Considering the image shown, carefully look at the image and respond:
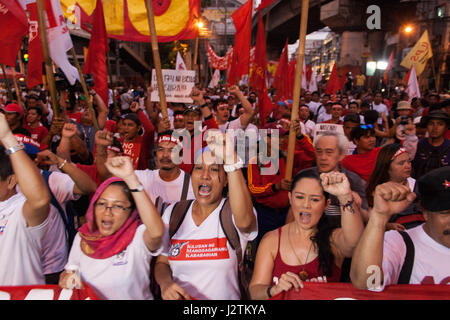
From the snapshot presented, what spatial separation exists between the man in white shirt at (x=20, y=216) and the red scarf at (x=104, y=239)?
26 cm

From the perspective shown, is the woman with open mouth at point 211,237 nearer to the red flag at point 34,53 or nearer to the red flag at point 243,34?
the red flag at point 34,53

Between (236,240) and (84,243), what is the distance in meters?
0.90

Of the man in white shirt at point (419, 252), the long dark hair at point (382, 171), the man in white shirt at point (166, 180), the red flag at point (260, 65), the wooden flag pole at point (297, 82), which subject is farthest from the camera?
the red flag at point (260, 65)

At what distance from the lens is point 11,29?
4.82 m

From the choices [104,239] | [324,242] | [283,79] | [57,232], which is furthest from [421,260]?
[283,79]

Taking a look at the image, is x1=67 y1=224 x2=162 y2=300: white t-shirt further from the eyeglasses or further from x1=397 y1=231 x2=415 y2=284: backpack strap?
x1=397 y1=231 x2=415 y2=284: backpack strap

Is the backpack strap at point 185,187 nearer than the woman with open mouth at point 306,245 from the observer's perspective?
Result: No

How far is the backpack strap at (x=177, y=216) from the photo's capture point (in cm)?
242

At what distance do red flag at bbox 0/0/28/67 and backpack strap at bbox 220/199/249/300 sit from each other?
12.7 feet

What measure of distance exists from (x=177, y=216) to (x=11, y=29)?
387 centimetres

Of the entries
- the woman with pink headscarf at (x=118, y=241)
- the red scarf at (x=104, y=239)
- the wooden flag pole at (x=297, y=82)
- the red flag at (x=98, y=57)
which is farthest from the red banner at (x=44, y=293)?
the red flag at (x=98, y=57)
